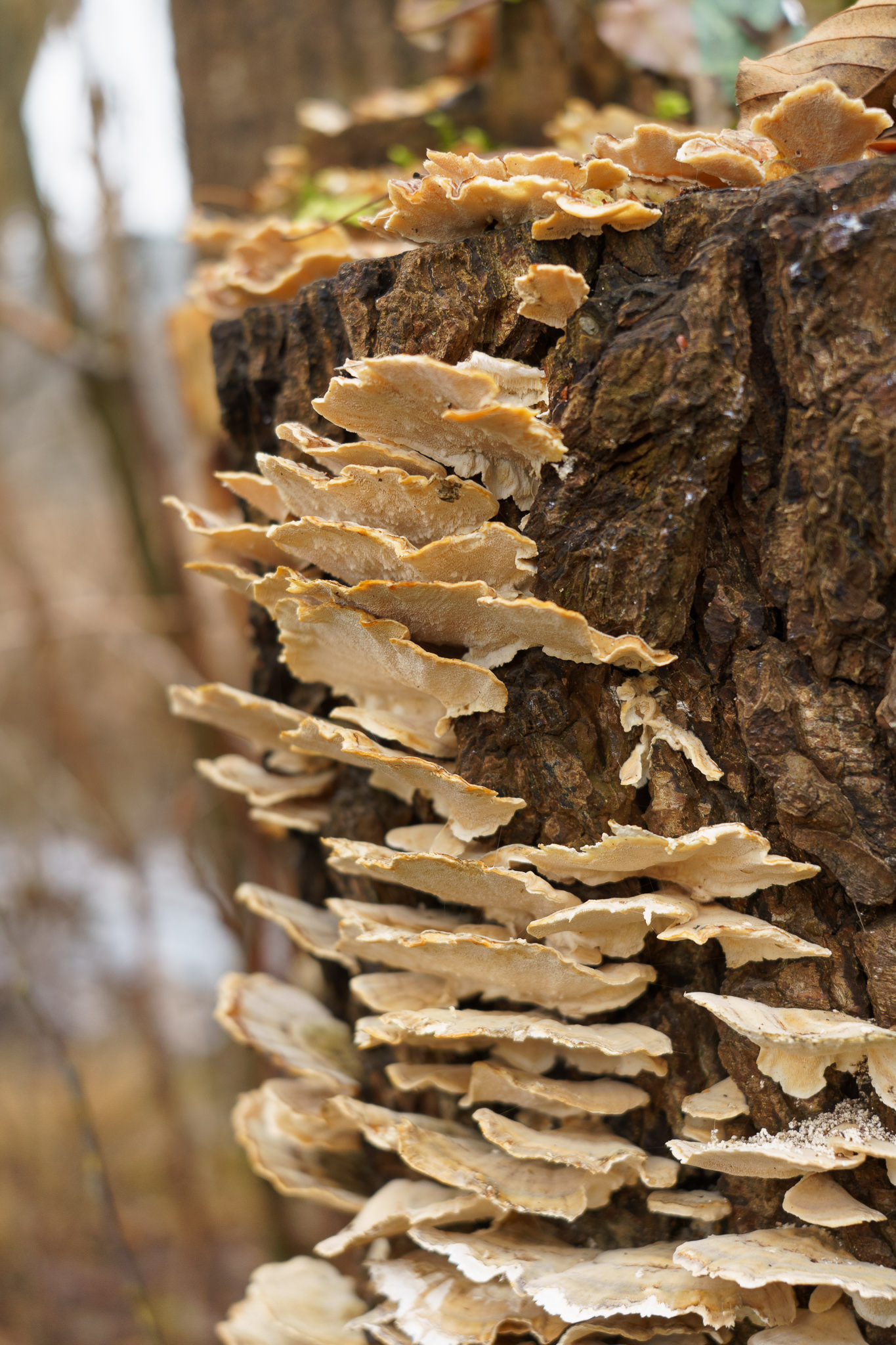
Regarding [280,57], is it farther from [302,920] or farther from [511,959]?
[511,959]

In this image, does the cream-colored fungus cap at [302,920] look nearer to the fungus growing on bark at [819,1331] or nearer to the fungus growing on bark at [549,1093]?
the fungus growing on bark at [549,1093]

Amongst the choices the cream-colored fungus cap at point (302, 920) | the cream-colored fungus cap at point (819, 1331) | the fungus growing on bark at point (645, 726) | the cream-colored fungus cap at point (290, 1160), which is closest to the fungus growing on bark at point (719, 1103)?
the cream-colored fungus cap at point (819, 1331)

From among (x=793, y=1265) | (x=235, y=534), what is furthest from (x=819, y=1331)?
(x=235, y=534)

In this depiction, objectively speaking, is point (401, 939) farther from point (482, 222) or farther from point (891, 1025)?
point (482, 222)

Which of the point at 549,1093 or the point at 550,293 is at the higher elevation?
the point at 550,293

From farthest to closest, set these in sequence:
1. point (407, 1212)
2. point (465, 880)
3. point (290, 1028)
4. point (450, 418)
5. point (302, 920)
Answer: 1. point (290, 1028)
2. point (302, 920)
3. point (407, 1212)
4. point (465, 880)
5. point (450, 418)

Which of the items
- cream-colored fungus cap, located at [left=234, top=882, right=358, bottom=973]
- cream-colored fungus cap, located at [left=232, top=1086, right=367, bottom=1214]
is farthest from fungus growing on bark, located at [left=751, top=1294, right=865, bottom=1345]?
cream-colored fungus cap, located at [left=234, top=882, right=358, bottom=973]
